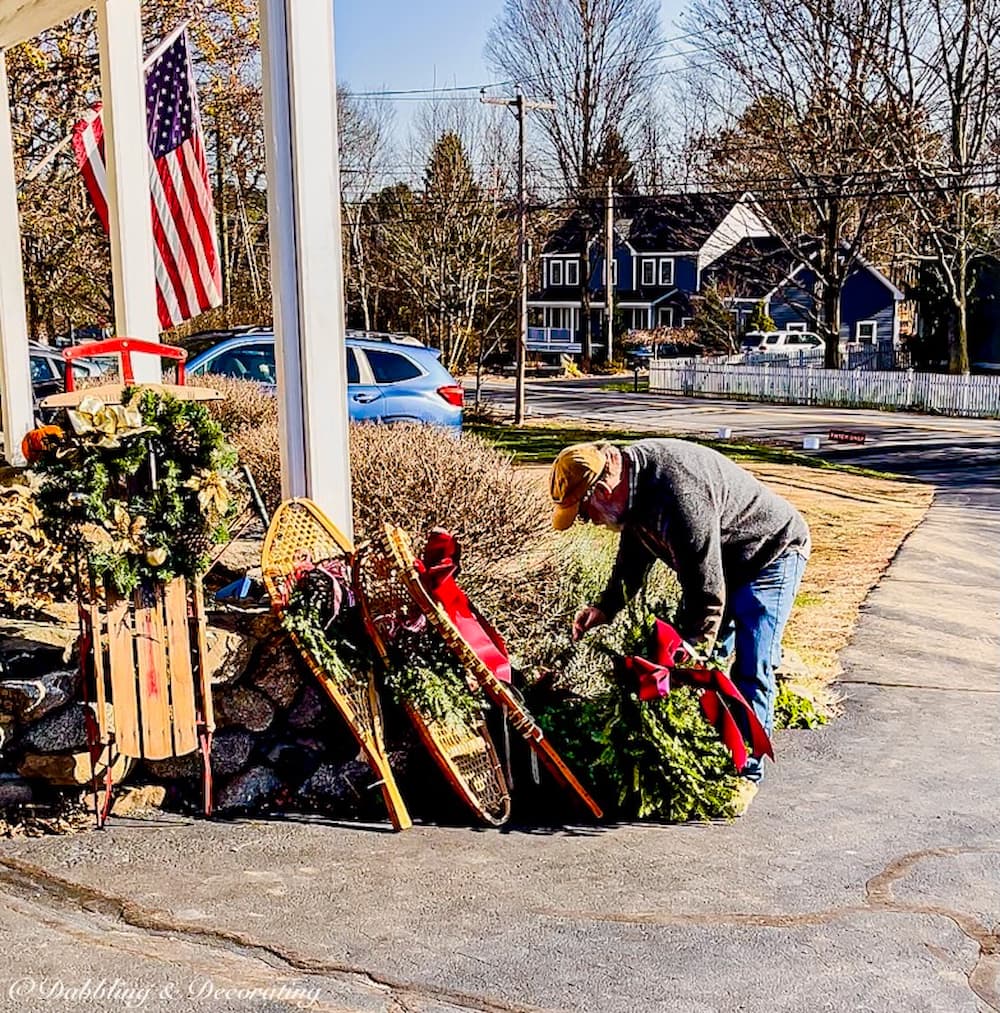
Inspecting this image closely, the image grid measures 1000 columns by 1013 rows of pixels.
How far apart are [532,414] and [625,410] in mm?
3189

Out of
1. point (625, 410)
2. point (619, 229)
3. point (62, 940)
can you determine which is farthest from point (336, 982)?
point (619, 229)

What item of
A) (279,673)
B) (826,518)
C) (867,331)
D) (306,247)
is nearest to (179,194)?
(306,247)

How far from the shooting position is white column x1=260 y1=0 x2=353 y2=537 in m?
4.64

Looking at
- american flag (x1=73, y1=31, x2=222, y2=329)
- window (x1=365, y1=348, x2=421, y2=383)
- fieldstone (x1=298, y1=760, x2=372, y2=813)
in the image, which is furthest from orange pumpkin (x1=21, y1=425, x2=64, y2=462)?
window (x1=365, y1=348, x2=421, y2=383)

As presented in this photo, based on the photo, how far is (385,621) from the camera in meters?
4.28

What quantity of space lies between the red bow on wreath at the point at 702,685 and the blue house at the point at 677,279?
39.5 metres

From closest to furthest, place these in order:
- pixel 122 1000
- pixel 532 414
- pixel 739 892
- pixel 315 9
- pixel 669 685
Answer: pixel 122 1000 < pixel 739 892 < pixel 669 685 < pixel 315 9 < pixel 532 414

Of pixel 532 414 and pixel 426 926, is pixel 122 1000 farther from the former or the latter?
pixel 532 414

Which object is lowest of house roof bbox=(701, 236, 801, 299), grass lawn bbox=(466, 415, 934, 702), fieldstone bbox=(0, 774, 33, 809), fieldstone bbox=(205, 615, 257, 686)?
grass lawn bbox=(466, 415, 934, 702)

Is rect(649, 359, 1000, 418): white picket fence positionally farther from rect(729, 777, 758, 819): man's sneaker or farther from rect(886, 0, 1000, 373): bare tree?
rect(729, 777, 758, 819): man's sneaker

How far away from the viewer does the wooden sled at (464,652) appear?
13.4 feet

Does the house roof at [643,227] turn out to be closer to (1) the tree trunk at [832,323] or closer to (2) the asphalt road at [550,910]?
(1) the tree trunk at [832,323]

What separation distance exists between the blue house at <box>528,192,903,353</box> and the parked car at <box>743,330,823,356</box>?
56 centimetres

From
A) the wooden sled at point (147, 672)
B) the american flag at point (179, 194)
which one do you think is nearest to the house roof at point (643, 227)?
the american flag at point (179, 194)
